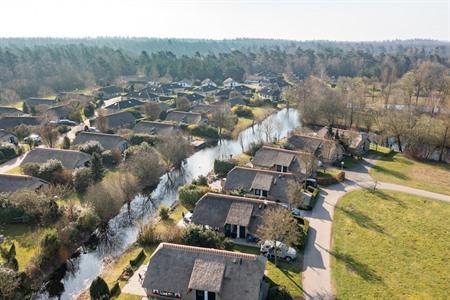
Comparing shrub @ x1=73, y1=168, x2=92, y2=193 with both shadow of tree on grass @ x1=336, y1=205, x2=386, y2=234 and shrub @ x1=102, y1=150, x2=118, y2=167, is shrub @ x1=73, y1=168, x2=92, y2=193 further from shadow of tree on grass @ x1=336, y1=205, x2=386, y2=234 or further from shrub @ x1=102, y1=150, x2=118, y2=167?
shadow of tree on grass @ x1=336, y1=205, x2=386, y2=234

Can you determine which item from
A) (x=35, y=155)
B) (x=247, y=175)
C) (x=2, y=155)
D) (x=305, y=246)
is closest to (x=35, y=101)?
(x=2, y=155)

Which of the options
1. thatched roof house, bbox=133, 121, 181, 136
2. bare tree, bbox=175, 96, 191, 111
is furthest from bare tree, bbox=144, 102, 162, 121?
thatched roof house, bbox=133, 121, 181, 136

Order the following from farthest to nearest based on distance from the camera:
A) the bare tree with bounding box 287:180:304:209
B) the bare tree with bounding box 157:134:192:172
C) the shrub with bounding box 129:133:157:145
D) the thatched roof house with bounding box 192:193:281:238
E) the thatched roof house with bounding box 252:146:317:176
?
the shrub with bounding box 129:133:157:145 → the bare tree with bounding box 157:134:192:172 → the thatched roof house with bounding box 252:146:317:176 → the bare tree with bounding box 287:180:304:209 → the thatched roof house with bounding box 192:193:281:238

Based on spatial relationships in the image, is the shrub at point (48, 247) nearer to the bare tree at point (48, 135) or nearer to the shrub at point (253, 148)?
the bare tree at point (48, 135)

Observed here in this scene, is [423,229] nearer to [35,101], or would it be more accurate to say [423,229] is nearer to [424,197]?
[424,197]

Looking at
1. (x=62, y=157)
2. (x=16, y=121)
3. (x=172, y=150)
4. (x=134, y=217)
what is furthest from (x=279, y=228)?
(x=16, y=121)

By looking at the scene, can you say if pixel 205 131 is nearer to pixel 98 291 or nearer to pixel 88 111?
pixel 88 111

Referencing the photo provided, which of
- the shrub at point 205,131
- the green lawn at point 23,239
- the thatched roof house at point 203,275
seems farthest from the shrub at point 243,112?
the thatched roof house at point 203,275
